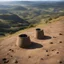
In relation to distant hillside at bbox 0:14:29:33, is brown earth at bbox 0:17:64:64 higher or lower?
higher

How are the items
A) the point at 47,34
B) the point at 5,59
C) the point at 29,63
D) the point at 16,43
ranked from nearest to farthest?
the point at 29,63
the point at 5,59
the point at 16,43
the point at 47,34

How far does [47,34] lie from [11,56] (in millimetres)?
6626

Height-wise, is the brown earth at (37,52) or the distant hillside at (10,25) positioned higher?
the brown earth at (37,52)

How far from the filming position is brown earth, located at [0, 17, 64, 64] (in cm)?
1480

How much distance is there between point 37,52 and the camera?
53.4ft

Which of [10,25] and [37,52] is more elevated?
[37,52]

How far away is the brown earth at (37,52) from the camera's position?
1480 cm

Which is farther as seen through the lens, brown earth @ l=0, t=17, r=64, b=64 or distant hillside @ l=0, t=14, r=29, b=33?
distant hillside @ l=0, t=14, r=29, b=33

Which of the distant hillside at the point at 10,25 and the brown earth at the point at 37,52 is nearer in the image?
the brown earth at the point at 37,52

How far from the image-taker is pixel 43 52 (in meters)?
16.1

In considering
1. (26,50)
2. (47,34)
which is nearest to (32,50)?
(26,50)

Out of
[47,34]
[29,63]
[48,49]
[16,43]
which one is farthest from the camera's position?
[47,34]

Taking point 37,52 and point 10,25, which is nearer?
point 37,52

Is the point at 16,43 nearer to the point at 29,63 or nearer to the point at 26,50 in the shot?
the point at 26,50
